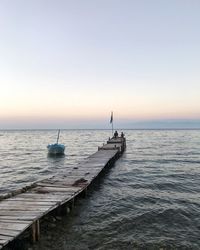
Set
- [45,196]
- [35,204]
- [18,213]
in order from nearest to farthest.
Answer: [18,213]
[35,204]
[45,196]

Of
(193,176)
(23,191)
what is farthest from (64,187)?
(193,176)

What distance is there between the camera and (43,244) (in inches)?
458

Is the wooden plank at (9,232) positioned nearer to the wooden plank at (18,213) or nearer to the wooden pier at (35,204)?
the wooden pier at (35,204)

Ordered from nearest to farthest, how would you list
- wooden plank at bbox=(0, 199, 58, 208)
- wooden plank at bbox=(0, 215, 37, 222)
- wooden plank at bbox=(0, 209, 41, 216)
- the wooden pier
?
the wooden pier, wooden plank at bbox=(0, 215, 37, 222), wooden plank at bbox=(0, 209, 41, 216), wooden plank at bbox=(0, 199, 58, 208)

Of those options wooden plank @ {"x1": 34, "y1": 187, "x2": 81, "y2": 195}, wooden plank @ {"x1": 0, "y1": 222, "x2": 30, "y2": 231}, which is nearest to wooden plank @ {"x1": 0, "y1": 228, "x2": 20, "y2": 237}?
wooden plank @ {"x1": 0, "y1": 222, "x2": 30, "y2": 231}

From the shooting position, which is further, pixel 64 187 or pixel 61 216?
pixel 64 187

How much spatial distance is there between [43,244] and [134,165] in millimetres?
22909

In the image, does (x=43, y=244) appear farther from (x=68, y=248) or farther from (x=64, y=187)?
(x=64, y=187)

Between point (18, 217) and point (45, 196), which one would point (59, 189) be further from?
point (18, 217)

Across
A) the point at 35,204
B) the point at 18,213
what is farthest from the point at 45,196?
the point at 18,213

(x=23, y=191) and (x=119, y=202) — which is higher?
(x=23, y=191)

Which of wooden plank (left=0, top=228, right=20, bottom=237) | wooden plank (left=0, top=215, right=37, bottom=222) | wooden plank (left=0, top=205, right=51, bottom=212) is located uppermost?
wooden plank (left=0, top=205, right=51, bottom=212)

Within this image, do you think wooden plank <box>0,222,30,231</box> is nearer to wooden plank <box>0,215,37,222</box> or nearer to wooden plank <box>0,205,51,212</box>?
wooden plank <box>0,215,37,222</box>

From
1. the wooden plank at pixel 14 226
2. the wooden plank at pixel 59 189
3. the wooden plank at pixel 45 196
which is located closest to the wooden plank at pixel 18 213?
the wooden plank at pixel 14 226
